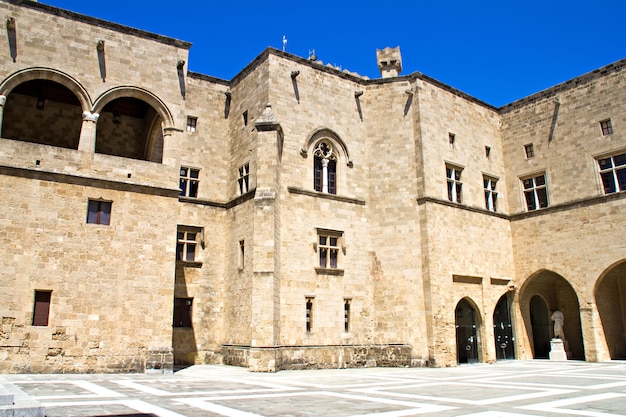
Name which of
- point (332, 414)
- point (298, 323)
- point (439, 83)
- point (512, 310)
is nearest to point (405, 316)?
point (298, 323)

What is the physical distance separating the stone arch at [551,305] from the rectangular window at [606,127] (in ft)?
21.3

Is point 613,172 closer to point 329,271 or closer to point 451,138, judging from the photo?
point 451,138

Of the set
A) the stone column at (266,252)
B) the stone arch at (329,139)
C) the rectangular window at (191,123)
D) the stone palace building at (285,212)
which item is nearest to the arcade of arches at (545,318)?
the stone palace building at (285,212)

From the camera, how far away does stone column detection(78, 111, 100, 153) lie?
57.3ft

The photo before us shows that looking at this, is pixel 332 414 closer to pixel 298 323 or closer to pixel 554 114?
pixel 298 323

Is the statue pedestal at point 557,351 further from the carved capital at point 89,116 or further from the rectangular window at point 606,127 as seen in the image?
the carved capital at point 89,116

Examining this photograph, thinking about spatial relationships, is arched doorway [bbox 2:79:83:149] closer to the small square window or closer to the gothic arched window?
the gothic arched window

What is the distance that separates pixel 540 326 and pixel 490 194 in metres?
7.12

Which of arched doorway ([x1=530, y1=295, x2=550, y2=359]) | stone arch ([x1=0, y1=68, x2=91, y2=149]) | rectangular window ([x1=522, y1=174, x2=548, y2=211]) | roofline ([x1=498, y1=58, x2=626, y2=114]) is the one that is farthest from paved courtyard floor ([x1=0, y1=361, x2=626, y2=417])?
roofline ([x1=498, y1=58, x2=626, y2=114])

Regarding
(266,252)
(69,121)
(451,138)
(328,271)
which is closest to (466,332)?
(328,271)

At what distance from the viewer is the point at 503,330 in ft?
80.0

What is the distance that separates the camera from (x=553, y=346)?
23.8 metres

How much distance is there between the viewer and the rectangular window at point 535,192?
81.5ft

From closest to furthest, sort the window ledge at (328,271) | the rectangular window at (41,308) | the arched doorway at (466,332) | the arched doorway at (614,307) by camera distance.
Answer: the rectangular window at (41,308) → the window ledge at (328,271) → the arched doorway at (466,332) → the arched doorway at (614,307)
